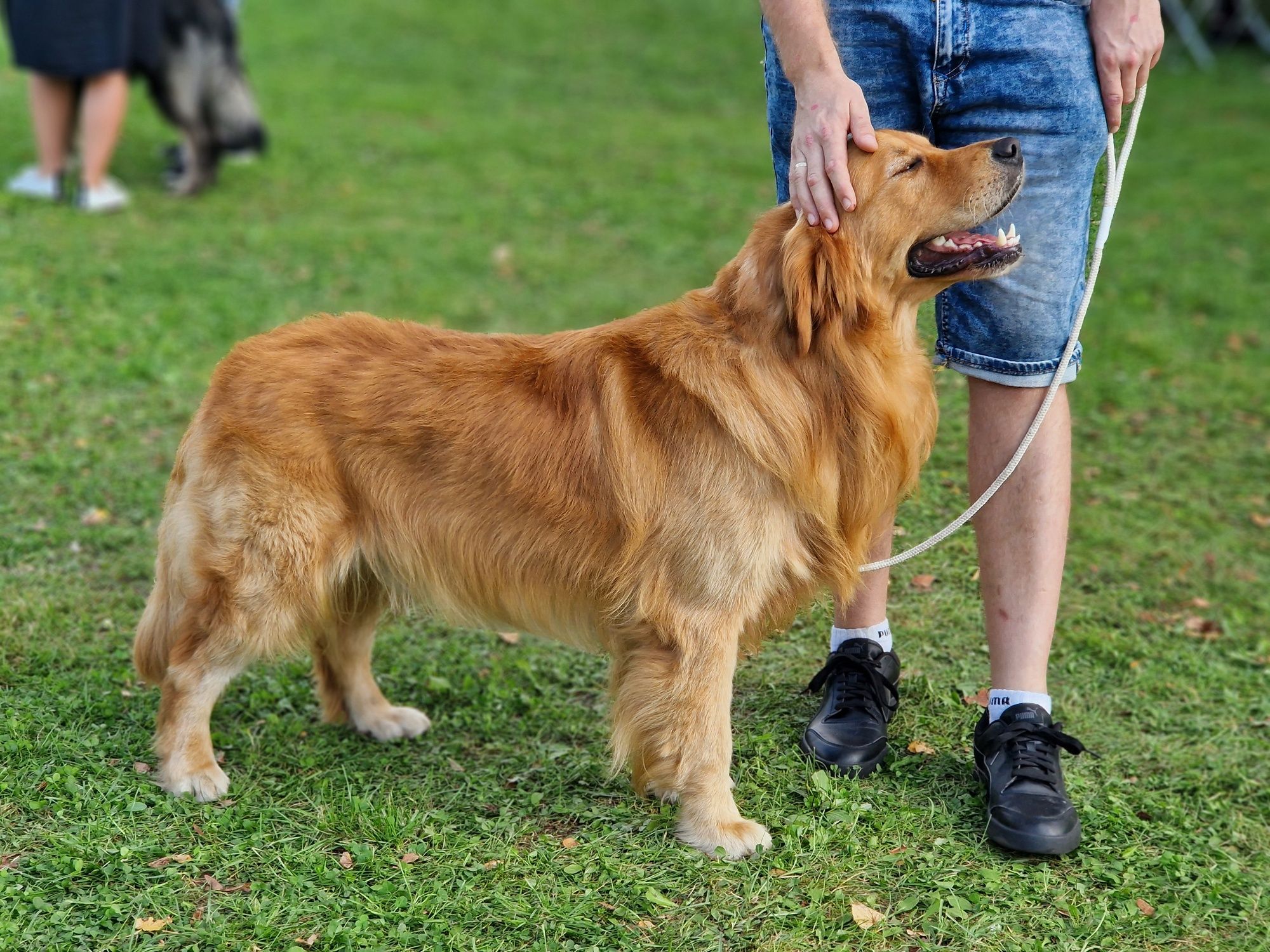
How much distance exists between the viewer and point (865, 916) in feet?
9.89

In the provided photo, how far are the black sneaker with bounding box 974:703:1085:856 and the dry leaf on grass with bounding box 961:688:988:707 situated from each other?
1.46 ft

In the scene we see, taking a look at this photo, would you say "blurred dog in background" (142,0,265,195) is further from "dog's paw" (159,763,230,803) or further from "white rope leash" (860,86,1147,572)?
"white rope leash" (860,86,1147,572)

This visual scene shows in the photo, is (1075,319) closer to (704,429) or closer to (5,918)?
(704,429)

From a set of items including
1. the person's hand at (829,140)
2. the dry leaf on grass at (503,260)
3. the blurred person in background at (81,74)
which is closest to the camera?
the person's hand at (829,140)

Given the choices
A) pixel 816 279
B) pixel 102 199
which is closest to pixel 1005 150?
pixel 816 279

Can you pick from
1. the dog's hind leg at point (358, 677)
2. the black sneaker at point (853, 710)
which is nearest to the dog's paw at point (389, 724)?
the dog's hind leg at point (358, 677)

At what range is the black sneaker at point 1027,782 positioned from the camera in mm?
3258

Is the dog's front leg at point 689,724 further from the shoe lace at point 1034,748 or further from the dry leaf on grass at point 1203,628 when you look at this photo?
the dry leaf on grass at point 1203,628

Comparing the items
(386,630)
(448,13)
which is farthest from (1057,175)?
(448,13)

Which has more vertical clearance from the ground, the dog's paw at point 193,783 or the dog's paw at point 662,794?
the dog's paw at point 662,794

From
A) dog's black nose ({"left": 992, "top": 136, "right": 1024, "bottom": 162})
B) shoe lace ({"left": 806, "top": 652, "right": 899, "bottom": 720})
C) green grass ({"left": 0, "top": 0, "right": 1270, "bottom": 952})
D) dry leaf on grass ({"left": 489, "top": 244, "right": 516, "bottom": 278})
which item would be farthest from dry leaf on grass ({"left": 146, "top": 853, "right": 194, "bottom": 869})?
dry leaf on grass ({"left": 489, "top": 244, "right": 516, "bottom": 278})

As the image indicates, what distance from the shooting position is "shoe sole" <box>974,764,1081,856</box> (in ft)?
10.6

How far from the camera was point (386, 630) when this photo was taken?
453 centimetres

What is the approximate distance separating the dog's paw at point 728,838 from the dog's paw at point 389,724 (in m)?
1.04
